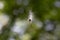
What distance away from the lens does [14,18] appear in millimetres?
1750

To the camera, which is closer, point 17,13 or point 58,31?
point 17,13

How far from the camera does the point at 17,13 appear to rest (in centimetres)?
172

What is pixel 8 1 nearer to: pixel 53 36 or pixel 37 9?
pixel 37 9

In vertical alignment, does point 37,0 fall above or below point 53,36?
above

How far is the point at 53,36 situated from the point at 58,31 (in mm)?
56

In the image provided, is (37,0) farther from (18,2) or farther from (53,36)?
(53,36)

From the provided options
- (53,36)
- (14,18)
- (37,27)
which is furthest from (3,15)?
(53,36)

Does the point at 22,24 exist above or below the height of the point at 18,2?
below

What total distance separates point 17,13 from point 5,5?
0.09m

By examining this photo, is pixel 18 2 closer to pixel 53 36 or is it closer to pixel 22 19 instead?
pixel 22 19

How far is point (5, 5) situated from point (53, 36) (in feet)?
1.18

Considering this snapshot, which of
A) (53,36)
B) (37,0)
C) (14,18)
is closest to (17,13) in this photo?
(14,18)

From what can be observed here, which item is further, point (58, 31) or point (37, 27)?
point (58, 31)

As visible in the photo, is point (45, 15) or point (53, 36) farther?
point (53, 36)
